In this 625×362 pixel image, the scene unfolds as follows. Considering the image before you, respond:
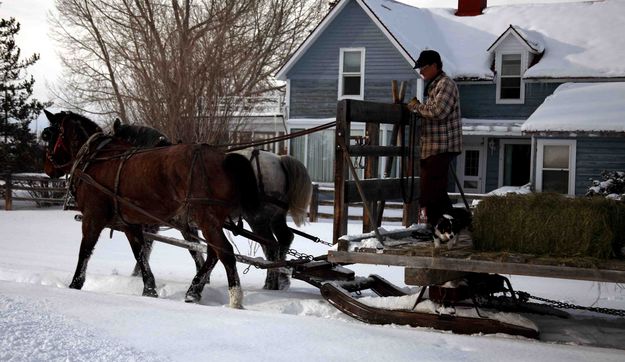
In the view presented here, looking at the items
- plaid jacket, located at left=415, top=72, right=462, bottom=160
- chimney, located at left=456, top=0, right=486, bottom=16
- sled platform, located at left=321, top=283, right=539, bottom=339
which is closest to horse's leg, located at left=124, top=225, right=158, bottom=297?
sled platform, located at left=321, top=283, right=539, bottom=339

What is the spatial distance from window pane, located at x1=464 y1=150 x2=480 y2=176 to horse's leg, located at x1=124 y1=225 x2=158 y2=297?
1898cm

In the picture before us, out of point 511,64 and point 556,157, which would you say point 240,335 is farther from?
point 511,64

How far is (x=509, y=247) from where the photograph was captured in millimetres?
6375

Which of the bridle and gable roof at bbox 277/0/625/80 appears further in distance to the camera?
gable roof at bbox 277/0/625/80

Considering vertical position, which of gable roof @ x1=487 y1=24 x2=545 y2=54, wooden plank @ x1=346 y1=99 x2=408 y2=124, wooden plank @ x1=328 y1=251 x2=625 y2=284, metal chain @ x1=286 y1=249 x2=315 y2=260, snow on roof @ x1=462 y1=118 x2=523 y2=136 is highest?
gable roof @ x1=487 y1=24 x2=545 y2=54

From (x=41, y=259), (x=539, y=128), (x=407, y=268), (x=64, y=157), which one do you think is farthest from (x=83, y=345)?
(x=539, y=128)

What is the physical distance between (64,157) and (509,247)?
561 cm

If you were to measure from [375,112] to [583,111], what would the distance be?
15.2 meters

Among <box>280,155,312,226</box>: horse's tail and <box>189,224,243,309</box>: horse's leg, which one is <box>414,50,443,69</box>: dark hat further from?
<box>280,155,312,226</box>: horse's tail

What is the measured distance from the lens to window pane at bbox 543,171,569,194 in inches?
882

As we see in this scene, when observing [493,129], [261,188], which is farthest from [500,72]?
[261,188]

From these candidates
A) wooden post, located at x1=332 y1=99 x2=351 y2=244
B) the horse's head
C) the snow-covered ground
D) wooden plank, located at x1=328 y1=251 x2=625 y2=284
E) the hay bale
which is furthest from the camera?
the horse's head

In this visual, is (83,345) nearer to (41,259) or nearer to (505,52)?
(41,259)

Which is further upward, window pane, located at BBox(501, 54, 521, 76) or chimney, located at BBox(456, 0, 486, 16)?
chimney, located at BBox(456, 0, 486, 16)
